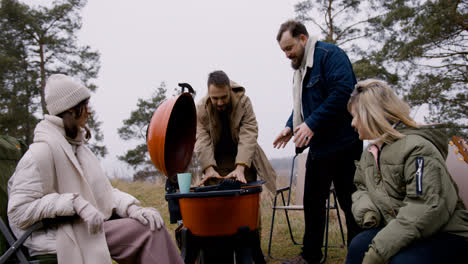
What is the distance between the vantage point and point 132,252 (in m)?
2.16

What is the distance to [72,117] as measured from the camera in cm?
220

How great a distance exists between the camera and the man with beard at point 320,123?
280 cm

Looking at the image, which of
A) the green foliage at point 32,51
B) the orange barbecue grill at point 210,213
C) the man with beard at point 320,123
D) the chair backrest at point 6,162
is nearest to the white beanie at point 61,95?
the chair backrest at point 6,162

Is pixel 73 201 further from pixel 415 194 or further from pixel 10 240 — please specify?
pixel 415 194

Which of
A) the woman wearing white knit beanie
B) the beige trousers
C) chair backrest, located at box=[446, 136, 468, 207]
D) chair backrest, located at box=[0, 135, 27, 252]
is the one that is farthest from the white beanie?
chair backrest, located at box=[446, 136, 468, 207]

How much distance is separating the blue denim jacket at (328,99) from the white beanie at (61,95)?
1559 millimetres

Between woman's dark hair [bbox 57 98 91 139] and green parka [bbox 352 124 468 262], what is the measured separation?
169 cm

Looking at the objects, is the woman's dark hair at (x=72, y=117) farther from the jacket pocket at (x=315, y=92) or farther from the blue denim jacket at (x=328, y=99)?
the jacket pocket at (x=315, y=92)

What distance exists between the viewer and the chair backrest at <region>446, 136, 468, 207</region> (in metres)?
2.13

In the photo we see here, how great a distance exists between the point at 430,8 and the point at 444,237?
361 inches

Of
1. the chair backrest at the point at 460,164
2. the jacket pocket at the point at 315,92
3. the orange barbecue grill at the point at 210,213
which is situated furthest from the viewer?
the jacket pocket at the point at 315,92

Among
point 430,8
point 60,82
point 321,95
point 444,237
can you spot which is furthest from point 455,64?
point 60,82

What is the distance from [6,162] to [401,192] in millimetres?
2222

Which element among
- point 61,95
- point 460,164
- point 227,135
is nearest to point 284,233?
point 227,135
